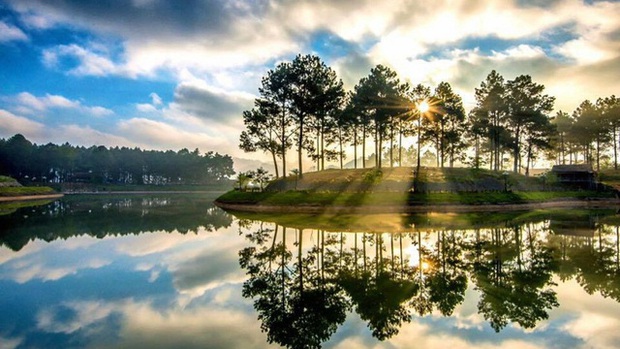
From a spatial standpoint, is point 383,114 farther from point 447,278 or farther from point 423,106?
point 447,278

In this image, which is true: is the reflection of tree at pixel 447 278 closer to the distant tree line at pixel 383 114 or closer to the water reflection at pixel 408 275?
the water reflection at pixel 408 275

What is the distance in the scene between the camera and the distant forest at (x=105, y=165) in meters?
132

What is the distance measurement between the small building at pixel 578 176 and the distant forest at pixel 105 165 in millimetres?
136713

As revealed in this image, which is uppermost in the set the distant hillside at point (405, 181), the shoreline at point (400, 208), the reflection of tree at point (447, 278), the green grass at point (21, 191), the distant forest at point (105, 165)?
the distant forest at point (105, 165)

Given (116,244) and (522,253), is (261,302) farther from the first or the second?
(116,244)

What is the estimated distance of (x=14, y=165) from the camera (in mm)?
129875

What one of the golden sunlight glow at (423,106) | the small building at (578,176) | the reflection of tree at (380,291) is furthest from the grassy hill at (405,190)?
the reflection of tree at (380,291)

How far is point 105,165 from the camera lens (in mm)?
148500

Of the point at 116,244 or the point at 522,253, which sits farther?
the point at 116,244

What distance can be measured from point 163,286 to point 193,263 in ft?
12.6

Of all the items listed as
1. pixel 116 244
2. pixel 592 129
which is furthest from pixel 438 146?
pixel 116 244

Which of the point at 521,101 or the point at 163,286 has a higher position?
the point at 521,101

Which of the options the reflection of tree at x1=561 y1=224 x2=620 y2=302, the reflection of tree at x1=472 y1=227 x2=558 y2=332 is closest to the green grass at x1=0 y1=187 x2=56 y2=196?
the reflection of tree at x1=472 y1=227 x2=558 y2=332

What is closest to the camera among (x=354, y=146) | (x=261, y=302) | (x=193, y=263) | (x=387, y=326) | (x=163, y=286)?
Result: (x=387, y=326)
